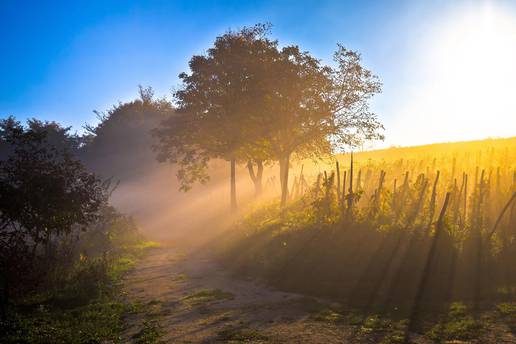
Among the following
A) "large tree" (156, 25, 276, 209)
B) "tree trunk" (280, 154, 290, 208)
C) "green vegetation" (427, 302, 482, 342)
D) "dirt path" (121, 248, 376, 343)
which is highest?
"large tree" (156, 25, 276, 209)

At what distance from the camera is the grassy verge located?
7.71 meters

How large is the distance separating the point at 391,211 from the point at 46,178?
11.7 metres

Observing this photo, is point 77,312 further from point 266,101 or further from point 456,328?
point 266,101

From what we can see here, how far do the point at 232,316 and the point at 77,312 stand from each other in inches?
158

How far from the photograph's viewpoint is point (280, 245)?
15297mm

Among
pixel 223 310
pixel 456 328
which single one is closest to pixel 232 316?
pixel 223 310

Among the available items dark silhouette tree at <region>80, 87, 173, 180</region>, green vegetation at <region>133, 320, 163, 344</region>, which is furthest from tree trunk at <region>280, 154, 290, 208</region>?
dark silhouette tree at <region>80, 87, 173, 180</region>

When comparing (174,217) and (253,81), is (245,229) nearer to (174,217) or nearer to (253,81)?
(253,81)

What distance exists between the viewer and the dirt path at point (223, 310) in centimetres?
778

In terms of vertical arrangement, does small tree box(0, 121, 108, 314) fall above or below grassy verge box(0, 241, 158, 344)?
above

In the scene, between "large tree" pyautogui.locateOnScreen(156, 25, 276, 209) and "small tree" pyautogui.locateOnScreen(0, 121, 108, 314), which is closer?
"small tree" pyautogui.locateOnScreen(0, 121, 108, 314)

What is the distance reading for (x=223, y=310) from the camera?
32.3 ft

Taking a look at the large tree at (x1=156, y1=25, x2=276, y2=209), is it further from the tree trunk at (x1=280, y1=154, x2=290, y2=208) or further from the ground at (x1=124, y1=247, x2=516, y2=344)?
the ground at (x1=124, y1=247, x2=516, y2=344)

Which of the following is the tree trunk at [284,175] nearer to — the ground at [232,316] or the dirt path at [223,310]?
the dirt path at [223,310]
